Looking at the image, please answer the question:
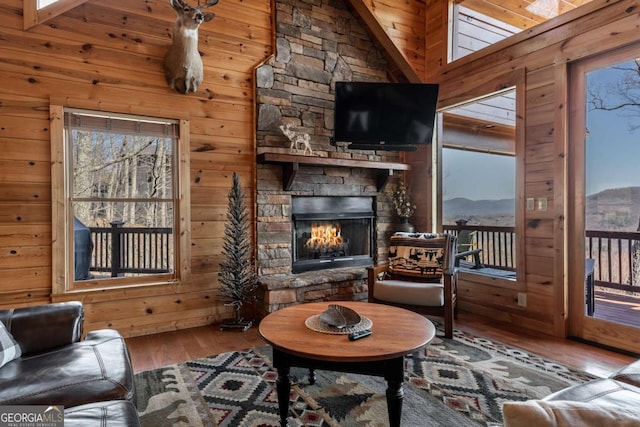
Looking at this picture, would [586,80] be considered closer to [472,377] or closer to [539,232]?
[539,232]

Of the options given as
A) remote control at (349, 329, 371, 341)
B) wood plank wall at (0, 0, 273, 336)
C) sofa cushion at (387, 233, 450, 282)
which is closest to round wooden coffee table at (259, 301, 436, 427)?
remote control at (349, 329, 371, 341)

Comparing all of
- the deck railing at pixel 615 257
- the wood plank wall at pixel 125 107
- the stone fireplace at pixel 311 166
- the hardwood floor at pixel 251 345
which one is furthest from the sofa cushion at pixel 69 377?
the deck railing at pixel 615 257

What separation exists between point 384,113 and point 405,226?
4.41 feet

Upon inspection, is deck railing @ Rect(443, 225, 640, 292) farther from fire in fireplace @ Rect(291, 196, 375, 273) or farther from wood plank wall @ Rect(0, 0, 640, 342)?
fire in fireplace @ Rect(291, 196, 375, 273)

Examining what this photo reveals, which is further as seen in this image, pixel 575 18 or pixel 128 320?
pixel 128 320

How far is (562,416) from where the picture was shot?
633 mm

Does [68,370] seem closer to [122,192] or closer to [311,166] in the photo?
[122,192]

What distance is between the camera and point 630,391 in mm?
1204

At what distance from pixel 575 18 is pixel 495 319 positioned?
279 cm

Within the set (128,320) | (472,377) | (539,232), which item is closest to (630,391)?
(472,377)

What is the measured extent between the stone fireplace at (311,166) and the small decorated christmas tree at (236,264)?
157mm

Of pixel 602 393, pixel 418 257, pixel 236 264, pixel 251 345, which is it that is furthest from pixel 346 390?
pixel 418 257

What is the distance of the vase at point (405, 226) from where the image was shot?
4.29m

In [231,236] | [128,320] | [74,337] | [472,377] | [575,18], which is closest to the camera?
[74,337]
